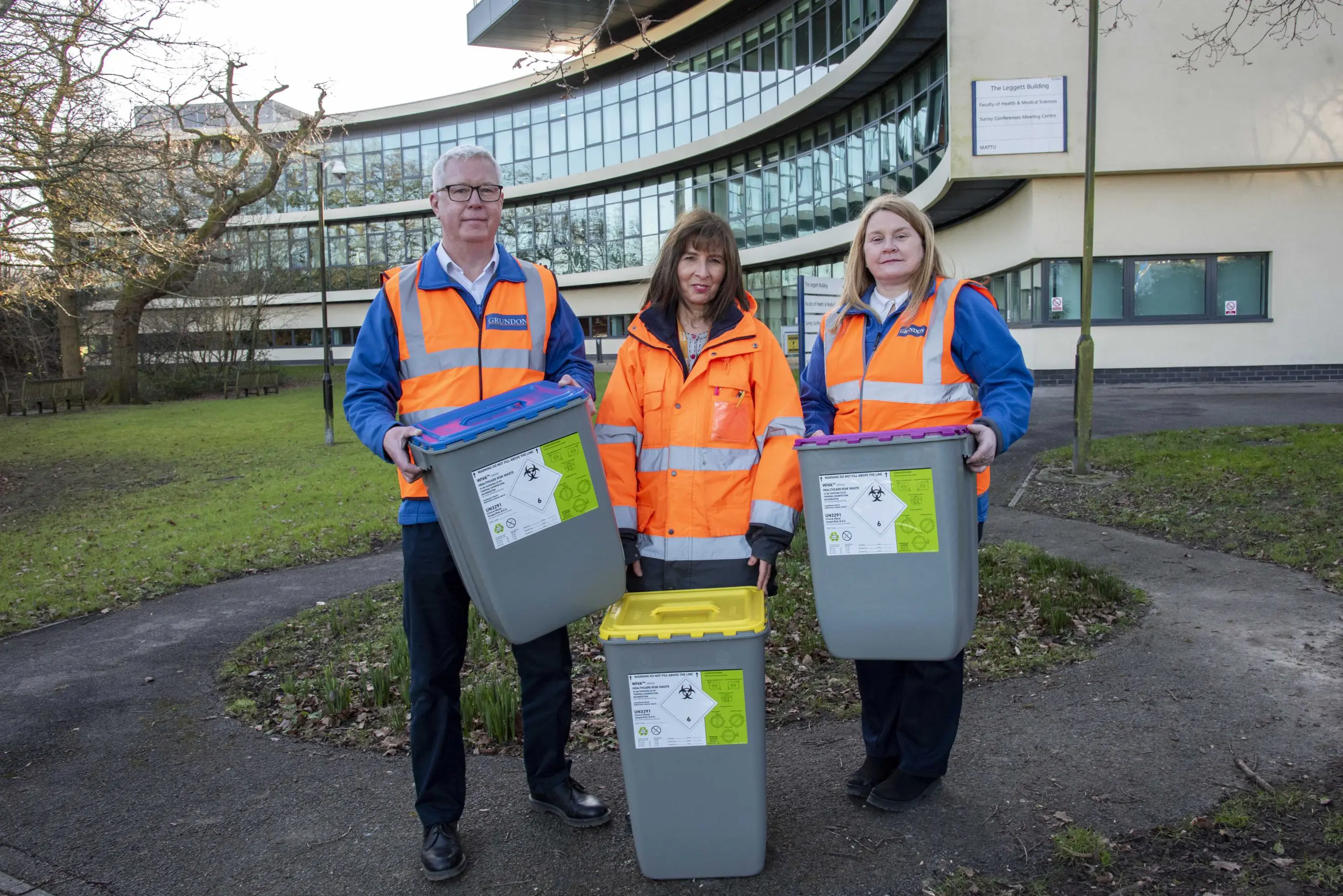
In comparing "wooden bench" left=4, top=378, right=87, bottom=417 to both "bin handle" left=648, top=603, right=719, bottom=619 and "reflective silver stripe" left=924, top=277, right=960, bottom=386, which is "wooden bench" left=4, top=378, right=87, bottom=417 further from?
"reflective silver stripe" left=924, top=277, right=960, bottom=386

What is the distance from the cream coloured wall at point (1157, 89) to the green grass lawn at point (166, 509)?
13.0m

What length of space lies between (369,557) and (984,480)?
615cm

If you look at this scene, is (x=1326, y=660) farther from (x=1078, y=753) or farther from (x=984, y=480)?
(x=984, y=480)

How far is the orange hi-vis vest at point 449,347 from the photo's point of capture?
10.0 ft

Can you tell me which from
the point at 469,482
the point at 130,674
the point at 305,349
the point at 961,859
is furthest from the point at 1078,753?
the point at 305,349

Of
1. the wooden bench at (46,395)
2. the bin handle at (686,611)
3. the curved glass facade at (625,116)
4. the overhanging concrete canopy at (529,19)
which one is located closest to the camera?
the bin handle at (686,611)

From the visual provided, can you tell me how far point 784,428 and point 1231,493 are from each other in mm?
6598

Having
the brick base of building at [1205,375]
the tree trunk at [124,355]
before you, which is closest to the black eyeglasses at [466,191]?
Answer: the brick base of building at [1205,375]

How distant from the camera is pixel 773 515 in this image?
2.99 meters

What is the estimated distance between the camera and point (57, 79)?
35.6 ft

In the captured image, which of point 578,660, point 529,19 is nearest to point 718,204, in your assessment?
point 529,19

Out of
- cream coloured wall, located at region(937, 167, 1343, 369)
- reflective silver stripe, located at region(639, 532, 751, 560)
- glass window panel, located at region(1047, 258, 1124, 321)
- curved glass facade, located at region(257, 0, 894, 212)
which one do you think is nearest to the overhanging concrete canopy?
curved glass facade, located at region(257, 0, 894, 212)

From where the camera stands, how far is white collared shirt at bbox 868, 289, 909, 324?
3166mm

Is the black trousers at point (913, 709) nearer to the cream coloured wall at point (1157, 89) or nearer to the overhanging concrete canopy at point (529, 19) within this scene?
the cream coloured wall at point (1157, 89)
